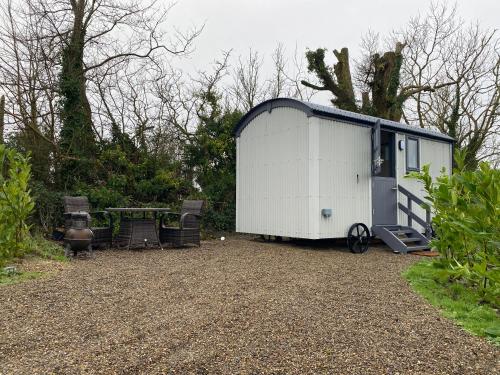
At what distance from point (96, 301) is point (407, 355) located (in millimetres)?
2526

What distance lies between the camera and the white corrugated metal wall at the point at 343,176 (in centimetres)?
725

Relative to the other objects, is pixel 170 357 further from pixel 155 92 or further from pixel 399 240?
pixel 155 92

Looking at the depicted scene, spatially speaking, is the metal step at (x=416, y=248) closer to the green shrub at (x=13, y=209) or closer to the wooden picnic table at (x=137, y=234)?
the wooden picnic table at (x=137, y=234)

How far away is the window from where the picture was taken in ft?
28.3

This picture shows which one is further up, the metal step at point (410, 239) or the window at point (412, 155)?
the window at point (412, 155)

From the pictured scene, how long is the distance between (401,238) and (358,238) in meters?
1.02

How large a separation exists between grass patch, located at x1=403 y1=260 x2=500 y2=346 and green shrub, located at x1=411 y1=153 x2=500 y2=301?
0.46 feet

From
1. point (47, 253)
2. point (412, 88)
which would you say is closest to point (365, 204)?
point (47, 253)

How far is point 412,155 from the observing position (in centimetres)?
876

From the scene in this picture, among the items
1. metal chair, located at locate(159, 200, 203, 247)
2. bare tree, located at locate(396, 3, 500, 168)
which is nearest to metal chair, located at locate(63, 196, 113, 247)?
metal chair, located at locate(159, 200, 203, 247)

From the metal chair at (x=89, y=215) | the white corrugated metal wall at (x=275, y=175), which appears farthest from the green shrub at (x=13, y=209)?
the white corrugated metal wall at (x=275, y=175)

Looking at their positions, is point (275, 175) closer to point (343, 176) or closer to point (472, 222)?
point (343, 176)

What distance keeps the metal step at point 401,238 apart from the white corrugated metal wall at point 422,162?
1.21ft

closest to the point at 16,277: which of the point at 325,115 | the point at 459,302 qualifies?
the point at 459,302
